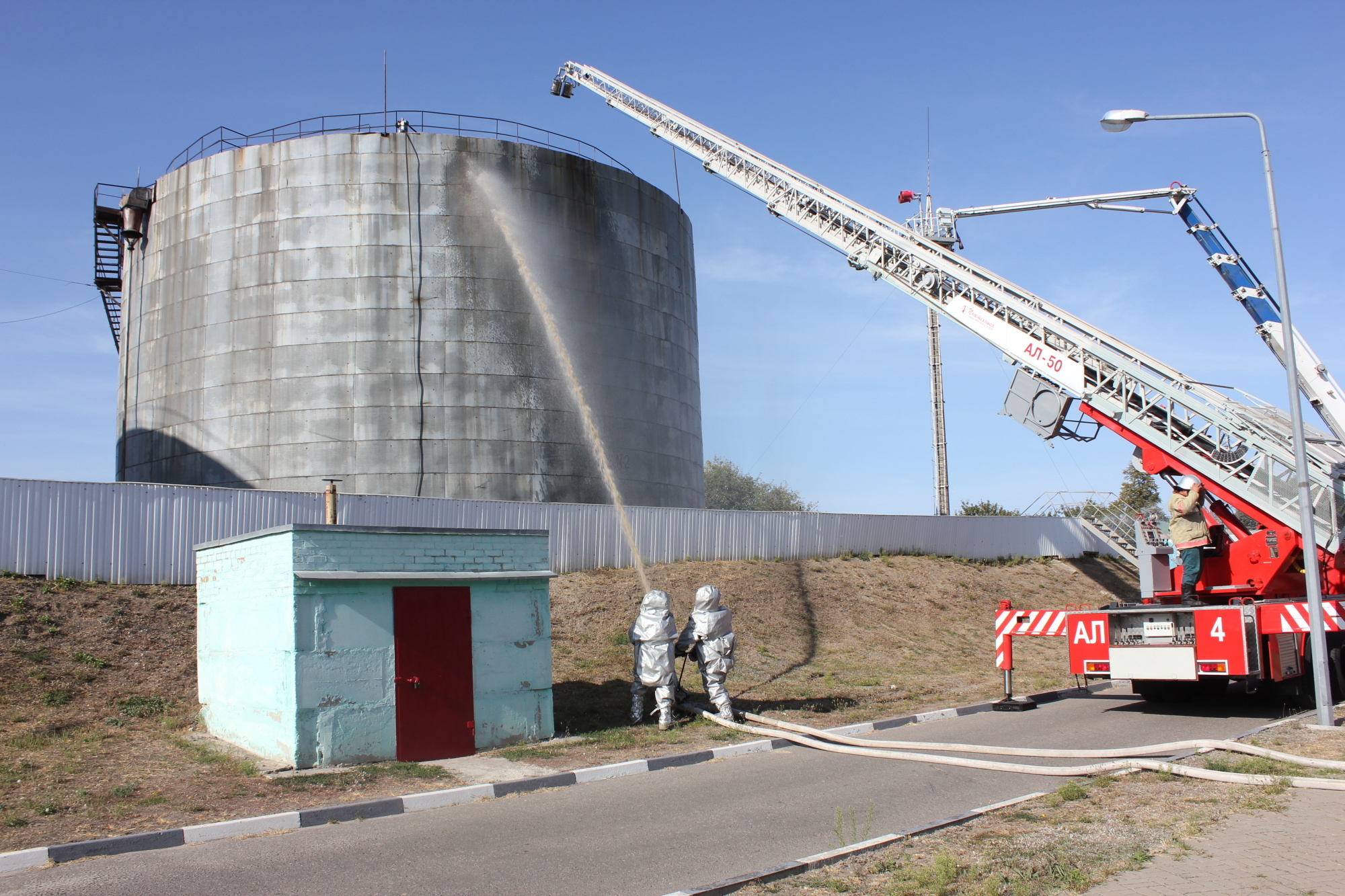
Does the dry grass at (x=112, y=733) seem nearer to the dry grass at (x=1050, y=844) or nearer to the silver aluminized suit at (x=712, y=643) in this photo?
the silver aluminized suit at (x=712, y=643)

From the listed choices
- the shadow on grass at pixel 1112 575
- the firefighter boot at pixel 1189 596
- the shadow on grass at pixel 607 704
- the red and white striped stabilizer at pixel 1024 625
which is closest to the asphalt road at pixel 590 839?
the red and white striped stabilizer at pixel 1024 625

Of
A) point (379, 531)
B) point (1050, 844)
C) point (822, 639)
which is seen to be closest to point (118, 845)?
point (379, 531)

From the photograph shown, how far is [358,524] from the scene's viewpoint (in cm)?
2009

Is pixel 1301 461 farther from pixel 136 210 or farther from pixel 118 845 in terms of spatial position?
pixel 136 210

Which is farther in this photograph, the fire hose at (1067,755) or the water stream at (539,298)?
the water stream at (539,298)

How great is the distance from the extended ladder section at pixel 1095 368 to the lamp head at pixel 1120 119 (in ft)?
13.3

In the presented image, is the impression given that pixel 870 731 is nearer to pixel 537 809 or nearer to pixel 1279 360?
pixel 537 809

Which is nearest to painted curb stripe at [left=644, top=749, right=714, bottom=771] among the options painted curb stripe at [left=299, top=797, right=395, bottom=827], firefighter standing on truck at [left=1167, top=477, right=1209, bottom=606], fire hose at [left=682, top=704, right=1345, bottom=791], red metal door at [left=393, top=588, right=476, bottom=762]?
fire hose at [left=682, top=704, right=1345, bottom=791]

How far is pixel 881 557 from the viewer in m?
31.0

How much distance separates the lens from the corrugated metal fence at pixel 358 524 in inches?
701

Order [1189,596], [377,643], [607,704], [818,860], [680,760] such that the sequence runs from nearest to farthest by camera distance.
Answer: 1. [818,860]
2. [680,760]
3. [377,643]
4. [1189,596]
5. [607,704]

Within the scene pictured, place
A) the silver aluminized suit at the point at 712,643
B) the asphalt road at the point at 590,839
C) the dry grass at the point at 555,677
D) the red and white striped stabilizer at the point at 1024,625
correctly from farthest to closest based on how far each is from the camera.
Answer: the red and white striped stabilizer at the point at 1024,625
the silver aluminized suit at the point at 712,643
the dry grass at the point at 555,677
the asphalt road at the point at 590,839

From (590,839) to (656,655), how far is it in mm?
5499

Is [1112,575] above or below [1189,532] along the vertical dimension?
below
